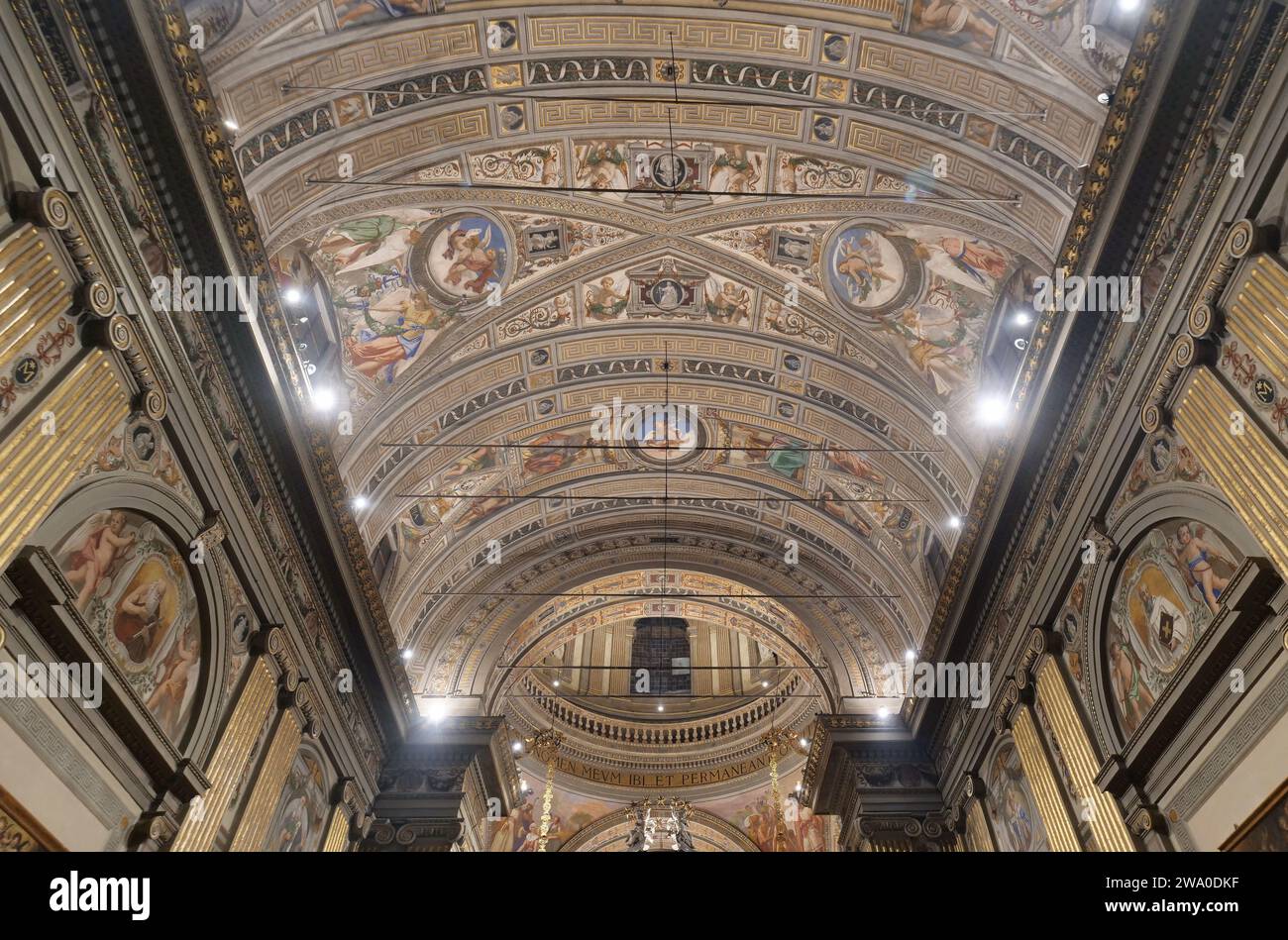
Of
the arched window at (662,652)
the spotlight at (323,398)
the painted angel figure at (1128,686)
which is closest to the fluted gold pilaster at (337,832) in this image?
the spotlight at (323,398)

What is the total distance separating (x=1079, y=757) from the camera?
1050 centimetres

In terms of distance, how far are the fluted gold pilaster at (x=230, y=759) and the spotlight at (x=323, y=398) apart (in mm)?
3536

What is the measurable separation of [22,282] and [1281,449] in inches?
368

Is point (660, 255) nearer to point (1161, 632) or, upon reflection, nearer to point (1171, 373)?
point (1171, 373)

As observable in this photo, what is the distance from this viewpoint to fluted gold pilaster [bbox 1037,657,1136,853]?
9680mm

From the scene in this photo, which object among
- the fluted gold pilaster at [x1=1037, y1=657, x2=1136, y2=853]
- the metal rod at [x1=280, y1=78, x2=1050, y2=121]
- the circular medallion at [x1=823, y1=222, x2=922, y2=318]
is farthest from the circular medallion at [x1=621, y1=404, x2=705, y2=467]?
the fluted gold pilaster at [x1=1037, y1=657, x2=1136, y2=853]

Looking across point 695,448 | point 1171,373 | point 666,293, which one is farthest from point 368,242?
point 1171,373

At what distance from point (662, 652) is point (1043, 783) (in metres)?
21.4

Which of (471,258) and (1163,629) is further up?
(471,258)

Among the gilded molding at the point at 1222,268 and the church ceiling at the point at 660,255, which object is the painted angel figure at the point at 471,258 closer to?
the church ceiling at the point at 660,255

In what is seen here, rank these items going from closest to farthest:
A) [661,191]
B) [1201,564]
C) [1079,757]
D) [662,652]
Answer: [1201,564]
[1079,757]
[661,191]
[662,652]

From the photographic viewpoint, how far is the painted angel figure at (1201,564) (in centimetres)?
795

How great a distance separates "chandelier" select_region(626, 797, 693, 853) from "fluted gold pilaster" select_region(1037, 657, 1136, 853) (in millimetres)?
8646
